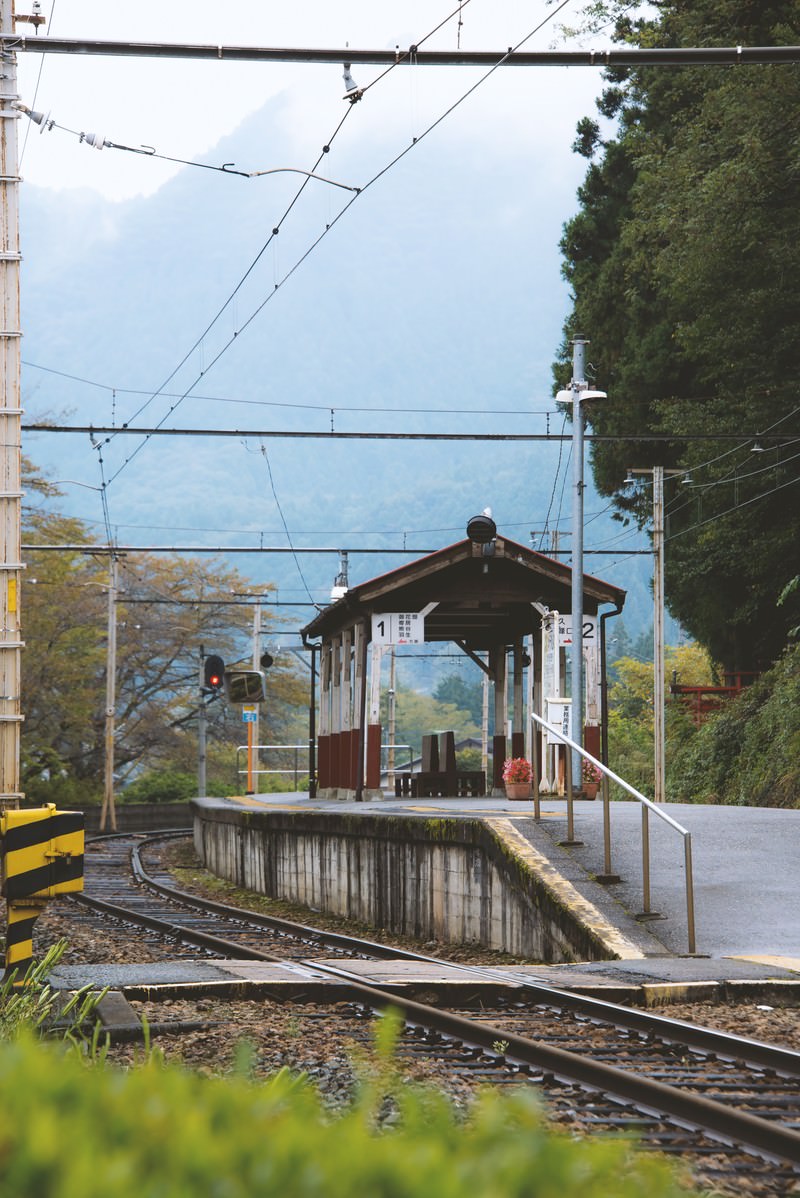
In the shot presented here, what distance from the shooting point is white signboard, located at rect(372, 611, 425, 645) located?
77.3 ft

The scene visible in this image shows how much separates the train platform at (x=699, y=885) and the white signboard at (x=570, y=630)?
7032 millimetres

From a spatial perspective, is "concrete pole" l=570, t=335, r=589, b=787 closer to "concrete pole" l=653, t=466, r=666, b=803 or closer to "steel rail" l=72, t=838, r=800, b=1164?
"concrete pole" l=653, t=466, r=666, b=803

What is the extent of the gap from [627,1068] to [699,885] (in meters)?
6.37

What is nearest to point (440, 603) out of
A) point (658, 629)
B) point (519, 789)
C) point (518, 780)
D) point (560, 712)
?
point (560, 712)

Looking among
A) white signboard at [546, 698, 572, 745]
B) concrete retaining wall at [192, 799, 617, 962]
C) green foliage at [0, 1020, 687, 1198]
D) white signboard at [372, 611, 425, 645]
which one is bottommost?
concrete retaining wall at [192, 799, 617, 962]

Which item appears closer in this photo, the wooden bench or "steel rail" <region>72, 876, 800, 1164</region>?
"steel rail" <region>72, 876, 800, 1164</region>

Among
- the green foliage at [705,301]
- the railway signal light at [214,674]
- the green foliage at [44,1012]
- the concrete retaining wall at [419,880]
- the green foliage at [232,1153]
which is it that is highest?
the green foliage at [705,301]

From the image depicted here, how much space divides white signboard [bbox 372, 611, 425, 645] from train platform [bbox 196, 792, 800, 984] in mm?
7438

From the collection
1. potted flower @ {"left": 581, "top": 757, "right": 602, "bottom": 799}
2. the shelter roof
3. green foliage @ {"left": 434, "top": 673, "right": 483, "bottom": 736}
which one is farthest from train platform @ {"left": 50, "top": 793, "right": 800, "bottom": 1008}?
green foliage @ {"left": 434, "top": 673, "right": 483, "bottom": 736}

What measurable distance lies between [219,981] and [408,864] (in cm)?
769

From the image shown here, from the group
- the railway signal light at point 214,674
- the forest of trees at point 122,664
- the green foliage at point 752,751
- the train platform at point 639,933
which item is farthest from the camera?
the forest of trees at point 122,664

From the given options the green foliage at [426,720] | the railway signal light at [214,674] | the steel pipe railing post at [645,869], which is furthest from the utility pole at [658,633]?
the green foliage at [426,720]

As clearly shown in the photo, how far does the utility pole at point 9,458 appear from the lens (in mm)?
11820

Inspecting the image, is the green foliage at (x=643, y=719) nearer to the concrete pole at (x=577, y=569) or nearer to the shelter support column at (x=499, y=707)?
the shelter support column at (x=499, y=707)
